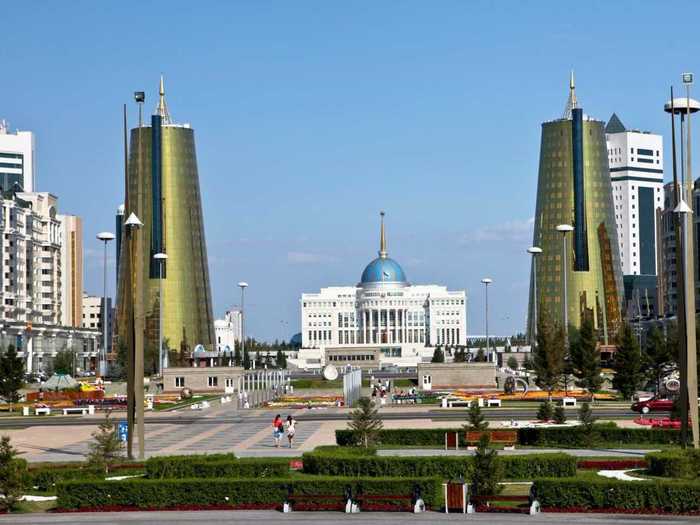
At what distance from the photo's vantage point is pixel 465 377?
123625 millimetres

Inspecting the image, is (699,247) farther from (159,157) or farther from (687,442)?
(687,442)

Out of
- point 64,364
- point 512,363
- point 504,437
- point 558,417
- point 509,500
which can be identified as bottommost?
point 509,500

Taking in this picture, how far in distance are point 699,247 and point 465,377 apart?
152 ft

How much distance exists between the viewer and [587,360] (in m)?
96.9

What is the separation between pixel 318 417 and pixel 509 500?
4249 cm

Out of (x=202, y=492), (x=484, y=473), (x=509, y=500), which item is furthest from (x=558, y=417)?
(x=202, y=492)

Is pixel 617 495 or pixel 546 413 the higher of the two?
pixel 546 413

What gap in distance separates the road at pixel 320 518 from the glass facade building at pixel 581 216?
14942 cm

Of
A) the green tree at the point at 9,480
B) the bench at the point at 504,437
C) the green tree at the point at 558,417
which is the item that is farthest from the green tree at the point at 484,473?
the green tree at the point at 558,417

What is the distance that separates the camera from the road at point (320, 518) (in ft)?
118

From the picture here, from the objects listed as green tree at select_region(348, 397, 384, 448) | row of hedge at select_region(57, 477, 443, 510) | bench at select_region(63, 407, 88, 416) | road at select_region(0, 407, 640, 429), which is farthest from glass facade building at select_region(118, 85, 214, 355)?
row of hedge at select_region(57, 477, 443, 510)

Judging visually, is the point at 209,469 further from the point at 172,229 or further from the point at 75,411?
the point at 172,229

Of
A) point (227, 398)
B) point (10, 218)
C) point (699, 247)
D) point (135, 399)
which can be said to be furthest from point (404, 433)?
Answer: point (10, 218)

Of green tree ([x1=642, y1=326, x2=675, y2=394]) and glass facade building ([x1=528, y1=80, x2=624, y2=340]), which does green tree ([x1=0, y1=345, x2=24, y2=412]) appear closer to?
green tree ([x1=642, y1=326, x2=675, y2=394])
